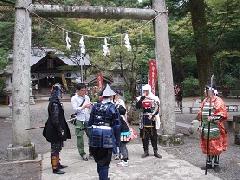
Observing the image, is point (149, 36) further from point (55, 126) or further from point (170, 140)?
point (55, 126)

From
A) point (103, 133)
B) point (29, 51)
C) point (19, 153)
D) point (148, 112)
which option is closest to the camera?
point (103, 133)

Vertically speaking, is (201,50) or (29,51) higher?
(201,50)

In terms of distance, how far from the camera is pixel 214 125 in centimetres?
798

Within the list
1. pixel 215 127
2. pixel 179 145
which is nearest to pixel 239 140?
pixel 179 145

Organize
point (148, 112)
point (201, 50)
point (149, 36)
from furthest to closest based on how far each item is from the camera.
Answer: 1. point (149, 36)
2. point (201, 50)
3. point (148, 112)

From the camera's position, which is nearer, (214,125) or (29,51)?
(214,125)

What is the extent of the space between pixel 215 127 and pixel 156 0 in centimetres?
444

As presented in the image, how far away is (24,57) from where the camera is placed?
933 centimetres

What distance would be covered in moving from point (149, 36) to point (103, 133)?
503 inches

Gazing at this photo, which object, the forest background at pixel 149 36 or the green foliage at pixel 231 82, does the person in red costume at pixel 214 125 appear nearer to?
the forest background at pixel 149 36

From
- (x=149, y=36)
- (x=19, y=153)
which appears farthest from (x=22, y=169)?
(x=149, y=36)

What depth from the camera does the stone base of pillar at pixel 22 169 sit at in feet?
25.6

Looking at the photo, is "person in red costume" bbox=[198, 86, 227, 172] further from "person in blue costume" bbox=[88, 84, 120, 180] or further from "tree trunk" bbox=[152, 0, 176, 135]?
"tree trunk" bbox=[152, 0, 176, 135]

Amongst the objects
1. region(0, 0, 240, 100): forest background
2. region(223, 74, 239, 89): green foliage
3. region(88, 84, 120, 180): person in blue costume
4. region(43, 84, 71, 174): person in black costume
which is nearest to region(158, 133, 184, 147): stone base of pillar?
region(0, 0, 240, 100): forest background
